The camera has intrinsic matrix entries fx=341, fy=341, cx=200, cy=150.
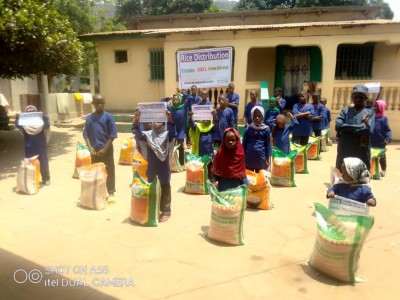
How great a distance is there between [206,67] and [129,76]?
3.74 meters

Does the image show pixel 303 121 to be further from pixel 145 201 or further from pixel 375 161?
pixel 145 201

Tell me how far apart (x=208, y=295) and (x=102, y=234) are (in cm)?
179

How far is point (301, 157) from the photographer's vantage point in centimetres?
715

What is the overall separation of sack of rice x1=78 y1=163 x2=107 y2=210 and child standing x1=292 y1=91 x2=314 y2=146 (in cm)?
447

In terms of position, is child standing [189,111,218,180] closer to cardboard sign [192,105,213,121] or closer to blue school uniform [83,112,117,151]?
cardboard sign [192,105,213,121]

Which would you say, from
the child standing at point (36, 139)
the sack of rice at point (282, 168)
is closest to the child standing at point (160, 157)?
the sack of rice at point (282, 168)

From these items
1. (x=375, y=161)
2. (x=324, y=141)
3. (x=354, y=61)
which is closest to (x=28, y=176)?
(x=375, y=161)

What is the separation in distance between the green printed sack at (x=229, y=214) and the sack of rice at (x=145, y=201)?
31.8 inches

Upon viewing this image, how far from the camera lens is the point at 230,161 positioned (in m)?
4.31

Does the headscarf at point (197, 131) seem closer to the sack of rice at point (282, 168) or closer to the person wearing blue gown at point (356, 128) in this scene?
the sack of rice at point (282, 168)

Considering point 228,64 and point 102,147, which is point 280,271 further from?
point 228,64

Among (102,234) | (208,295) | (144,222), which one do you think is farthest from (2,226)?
(208,295)

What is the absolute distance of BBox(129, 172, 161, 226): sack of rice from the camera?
14.2 feet

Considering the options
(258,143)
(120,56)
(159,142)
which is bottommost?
(258,143)
